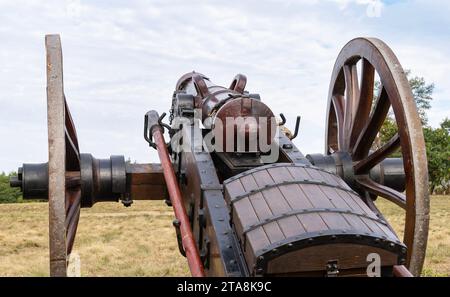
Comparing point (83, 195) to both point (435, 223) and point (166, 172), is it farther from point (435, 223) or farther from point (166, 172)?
point (435, 223)

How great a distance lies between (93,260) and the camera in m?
8.72

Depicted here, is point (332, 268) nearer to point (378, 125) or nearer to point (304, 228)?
point (304, 228)

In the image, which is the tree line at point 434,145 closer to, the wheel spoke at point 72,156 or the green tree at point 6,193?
the green tree at point 6,193

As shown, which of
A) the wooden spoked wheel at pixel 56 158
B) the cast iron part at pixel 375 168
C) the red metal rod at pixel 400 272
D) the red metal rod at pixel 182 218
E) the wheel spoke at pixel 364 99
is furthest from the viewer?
the cast iron part at pixel 375 168

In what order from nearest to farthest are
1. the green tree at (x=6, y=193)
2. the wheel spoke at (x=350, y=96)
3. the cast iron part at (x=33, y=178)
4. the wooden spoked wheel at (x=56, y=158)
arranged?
the wooden spoked wheel at (x=56, y=158) → the cast iron part at (x=33, y=178) → the wheel spoke at (x=350, y=96) → the green tree at (x=6, y=193)

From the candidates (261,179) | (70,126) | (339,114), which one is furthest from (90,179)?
(339,114)

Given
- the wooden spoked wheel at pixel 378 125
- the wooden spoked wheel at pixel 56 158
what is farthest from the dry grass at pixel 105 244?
the wooden spoked wheel at pixel 56 158

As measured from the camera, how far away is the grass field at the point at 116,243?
322 inches

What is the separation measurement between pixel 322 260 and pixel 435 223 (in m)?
11.2

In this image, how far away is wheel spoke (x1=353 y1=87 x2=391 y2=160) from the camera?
13.8ft

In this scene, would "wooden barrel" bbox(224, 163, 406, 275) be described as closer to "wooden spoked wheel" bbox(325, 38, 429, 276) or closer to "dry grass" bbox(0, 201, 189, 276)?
"wooden spoked wheel" bbox(325, 38, 429, 276)

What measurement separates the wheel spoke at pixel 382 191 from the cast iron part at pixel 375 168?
0.07 meters

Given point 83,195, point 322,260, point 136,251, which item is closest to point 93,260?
point 136,251

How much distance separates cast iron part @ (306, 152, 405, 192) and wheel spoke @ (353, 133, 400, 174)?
59mm
